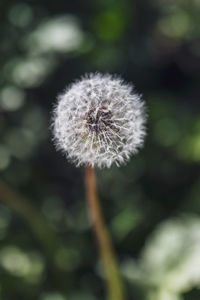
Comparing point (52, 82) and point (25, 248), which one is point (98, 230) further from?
point (52, 82)

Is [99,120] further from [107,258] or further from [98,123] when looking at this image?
[107,258]

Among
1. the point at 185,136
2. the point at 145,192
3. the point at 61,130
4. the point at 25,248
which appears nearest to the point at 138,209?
the point at 145,192

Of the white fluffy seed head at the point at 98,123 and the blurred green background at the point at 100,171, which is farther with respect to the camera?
the blurred green background at the point at 100,171

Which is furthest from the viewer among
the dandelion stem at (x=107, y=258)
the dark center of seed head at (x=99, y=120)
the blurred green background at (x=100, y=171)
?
the blurred green background at (x=100, y=171)

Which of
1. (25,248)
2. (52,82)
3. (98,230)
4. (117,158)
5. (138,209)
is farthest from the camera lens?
(52,82)

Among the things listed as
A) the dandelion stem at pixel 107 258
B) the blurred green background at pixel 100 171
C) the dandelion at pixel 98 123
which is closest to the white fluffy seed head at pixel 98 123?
the dandelion at pixel 98 123

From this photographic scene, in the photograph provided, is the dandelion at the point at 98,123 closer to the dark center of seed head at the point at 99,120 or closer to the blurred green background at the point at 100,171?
the dark center of seed head at the point at 99,120

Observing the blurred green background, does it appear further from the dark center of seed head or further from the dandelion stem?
the dark center of seed head
